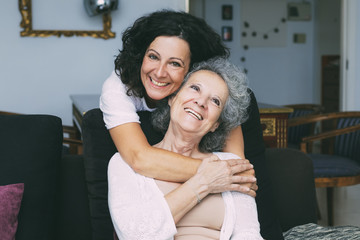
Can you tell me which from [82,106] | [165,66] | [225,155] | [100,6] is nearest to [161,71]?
[165,66]

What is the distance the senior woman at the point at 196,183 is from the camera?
136 centimetres

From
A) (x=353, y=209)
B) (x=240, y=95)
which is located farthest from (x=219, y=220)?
(x=353, y=209)

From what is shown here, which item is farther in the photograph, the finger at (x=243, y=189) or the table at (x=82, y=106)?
the table at (x=82, y=106)

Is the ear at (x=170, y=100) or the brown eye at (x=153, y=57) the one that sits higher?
the brown eye at (x=153, y=57)

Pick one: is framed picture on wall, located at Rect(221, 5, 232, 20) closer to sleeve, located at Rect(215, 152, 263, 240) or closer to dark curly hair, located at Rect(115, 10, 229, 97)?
dark curly hair, located at Rect(115, 10, 229, 97)

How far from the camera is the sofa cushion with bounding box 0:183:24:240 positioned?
137 cm

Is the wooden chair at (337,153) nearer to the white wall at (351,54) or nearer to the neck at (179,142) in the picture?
the white wall at (351,54)

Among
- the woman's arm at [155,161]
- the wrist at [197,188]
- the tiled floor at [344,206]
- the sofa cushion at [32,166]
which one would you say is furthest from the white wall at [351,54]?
the sofa cushion at [32,166]

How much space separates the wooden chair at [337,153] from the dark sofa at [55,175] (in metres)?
1.58

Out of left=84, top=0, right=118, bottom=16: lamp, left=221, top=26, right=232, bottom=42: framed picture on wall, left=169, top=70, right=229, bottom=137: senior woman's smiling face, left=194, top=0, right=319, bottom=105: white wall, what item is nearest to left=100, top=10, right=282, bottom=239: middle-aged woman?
left=169, top=70, right=229, bottom=137: senior woman's smiling face

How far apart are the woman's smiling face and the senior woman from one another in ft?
0.17

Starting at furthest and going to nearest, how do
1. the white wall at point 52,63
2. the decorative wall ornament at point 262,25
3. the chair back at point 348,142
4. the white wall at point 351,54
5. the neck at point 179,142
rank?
the decorative wall ornament at point 262,25 < the white wall at point 351,54 < the white wall at point 52,63 < the chair back at point 348,142 < the neck at point 179,142

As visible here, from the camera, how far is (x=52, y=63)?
392cm

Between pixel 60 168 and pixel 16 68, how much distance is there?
2518 mm
